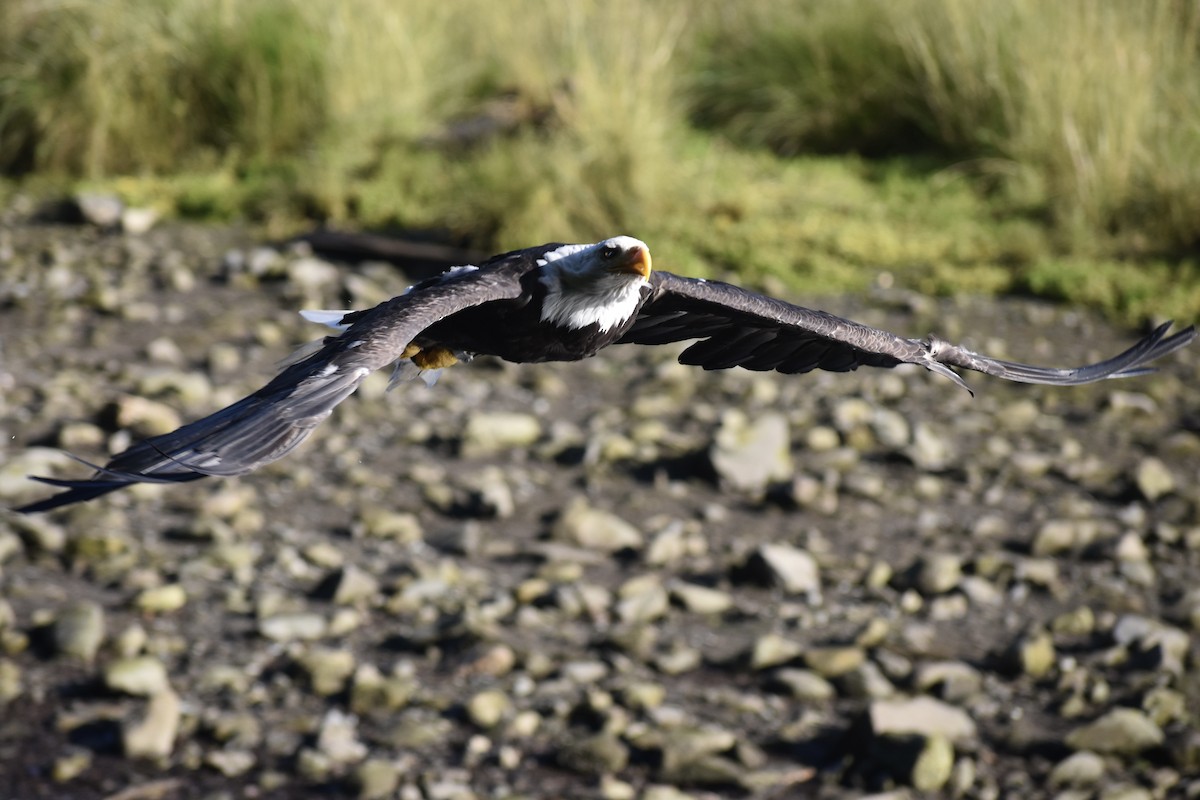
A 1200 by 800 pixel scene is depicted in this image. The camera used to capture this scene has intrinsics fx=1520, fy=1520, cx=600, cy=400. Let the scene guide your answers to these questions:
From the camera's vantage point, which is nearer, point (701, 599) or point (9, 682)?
point (9, 682)

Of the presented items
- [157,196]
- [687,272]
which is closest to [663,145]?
[687,272]

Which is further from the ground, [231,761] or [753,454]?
[231,761]

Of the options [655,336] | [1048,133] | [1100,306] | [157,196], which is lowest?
[1100,306]

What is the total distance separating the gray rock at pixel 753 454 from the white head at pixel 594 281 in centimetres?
292


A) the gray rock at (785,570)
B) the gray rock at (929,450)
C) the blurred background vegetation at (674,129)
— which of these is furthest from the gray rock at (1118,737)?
the blurred background vegetation at (674,129)

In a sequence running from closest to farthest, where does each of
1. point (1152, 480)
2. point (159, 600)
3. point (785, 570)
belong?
point (159, 600), point (785, 570), point (1152, 480)

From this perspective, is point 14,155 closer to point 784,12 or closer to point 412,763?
point 784,12

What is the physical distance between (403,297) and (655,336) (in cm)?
91

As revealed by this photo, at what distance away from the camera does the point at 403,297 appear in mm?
3072

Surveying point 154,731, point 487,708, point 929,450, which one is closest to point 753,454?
point 929,450

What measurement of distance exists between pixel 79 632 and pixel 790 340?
2578 mm

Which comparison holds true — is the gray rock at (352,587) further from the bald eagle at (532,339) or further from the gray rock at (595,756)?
the bald eagle at (532,339)

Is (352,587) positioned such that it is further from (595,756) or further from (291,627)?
(595,756)

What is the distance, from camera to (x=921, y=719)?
186 inches
